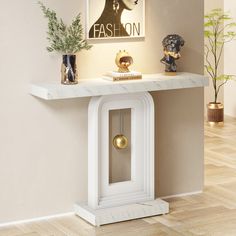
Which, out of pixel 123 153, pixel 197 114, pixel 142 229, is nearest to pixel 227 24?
pixel 197 114

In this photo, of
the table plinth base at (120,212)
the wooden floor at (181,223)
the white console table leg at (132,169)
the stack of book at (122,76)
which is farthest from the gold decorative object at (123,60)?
the wooden floor at (181,223)

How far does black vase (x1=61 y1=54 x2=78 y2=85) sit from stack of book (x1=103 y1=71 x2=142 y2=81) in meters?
0.24

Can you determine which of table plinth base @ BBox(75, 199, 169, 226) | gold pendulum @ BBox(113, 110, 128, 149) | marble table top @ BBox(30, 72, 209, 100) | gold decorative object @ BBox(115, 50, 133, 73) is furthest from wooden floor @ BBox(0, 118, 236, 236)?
gold decorative object @ BBox(115, 50, 133, 73)

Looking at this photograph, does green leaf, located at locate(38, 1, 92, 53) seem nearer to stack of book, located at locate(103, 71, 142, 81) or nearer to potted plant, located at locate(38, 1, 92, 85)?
potted plant, located at locate(38, 1, 92, 85)

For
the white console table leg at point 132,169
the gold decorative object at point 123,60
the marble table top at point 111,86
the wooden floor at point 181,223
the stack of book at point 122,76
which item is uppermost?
the gold decorative object at point 123,60

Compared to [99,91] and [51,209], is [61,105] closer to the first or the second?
[99,91]

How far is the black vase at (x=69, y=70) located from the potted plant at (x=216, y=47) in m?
3.34

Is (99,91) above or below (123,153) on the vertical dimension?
above

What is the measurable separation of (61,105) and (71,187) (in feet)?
1.72

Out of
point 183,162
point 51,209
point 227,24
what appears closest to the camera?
point 51,209

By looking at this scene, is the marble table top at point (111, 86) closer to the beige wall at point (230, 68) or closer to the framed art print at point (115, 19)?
the framed art print at point (115, 19)

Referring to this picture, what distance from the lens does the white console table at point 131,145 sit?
4188 mm

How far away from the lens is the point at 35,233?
13.5 ft

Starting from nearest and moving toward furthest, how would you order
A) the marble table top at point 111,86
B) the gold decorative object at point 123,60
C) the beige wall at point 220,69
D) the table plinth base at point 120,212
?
the marble table top at point 111,86 < the table plinth base at point 120,212 < the gold decorative object at point 123,60 < the beige wall at point 220,69
